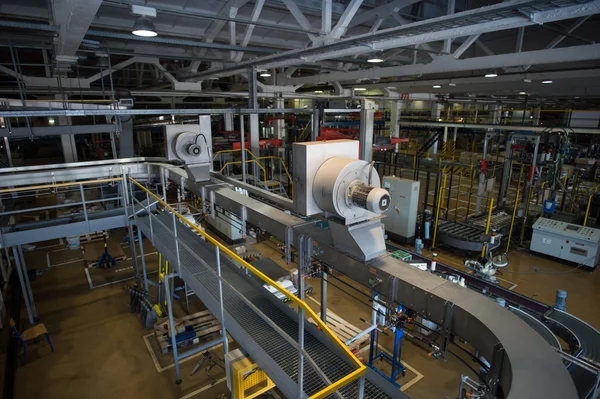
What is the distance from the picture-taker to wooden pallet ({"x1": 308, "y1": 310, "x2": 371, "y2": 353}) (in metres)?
6.21

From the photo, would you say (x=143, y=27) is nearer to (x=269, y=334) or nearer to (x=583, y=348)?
(x=269, y=334)

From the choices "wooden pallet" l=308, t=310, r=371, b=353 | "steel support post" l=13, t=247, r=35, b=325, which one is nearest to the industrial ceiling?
"steel support post" l=13, t=247, r=35, b=325

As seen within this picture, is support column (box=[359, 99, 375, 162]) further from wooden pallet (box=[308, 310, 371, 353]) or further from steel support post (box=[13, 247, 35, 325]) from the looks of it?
steel support post (box=[13, 247, 35, 325])

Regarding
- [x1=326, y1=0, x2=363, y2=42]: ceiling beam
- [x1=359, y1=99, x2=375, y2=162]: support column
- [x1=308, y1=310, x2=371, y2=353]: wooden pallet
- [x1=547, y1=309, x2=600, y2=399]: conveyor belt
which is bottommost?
[x1=308, y1=310, x2=371, y2=353]: wooden pallet

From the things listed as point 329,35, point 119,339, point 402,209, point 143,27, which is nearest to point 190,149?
point 143,27

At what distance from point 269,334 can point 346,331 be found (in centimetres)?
325

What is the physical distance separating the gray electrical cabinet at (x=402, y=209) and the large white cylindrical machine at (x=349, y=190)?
7.21 m

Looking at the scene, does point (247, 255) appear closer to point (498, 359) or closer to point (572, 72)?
point (498, 359)

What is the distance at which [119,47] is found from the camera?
24.5 ft

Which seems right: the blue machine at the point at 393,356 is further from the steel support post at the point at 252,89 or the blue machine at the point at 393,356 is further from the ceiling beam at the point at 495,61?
the ceiling beam at the point at 495,61

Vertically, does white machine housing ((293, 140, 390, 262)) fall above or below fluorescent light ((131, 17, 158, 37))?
below

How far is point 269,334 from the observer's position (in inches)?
142

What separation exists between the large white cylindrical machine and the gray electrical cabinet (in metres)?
7.21

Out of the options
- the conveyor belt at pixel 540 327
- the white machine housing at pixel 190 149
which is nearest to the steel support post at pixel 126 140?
the white machine housing at pixel 190 149
